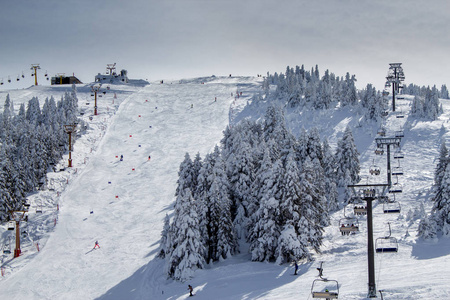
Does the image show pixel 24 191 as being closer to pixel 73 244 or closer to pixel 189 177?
pixel 73 244

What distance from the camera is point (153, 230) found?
4672 centimetres

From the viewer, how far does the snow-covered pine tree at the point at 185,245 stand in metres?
34.6

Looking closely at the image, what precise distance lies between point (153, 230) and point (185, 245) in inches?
503

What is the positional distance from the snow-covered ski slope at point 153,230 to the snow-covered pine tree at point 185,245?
92 centimetres

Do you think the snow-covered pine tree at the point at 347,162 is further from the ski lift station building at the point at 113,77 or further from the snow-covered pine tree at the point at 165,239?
the ski lift station building at the point at 113,77

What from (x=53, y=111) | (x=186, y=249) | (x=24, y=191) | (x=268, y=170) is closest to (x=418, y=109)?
(x=268, y=170)

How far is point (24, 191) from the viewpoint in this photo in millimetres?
54062

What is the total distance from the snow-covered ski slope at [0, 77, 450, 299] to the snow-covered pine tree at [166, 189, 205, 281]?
3.03 feet

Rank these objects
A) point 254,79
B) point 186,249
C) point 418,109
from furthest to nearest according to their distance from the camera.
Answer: point 254,79
point 418,109
point 186,249

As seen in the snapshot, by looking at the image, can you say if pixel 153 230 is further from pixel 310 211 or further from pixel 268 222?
pixel 310 211

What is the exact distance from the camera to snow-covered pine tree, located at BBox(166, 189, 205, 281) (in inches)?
1363

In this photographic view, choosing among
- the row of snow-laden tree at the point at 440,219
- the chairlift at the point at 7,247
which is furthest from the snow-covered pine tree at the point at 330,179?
the chairlift at the point at 7,247

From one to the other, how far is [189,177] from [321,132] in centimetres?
3675

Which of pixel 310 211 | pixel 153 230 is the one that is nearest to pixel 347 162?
pixel 310 211
